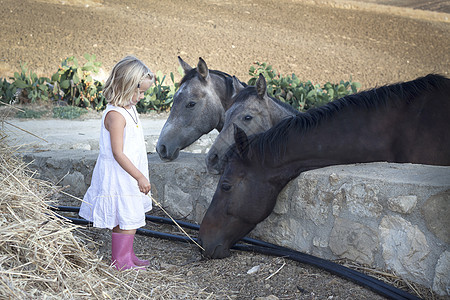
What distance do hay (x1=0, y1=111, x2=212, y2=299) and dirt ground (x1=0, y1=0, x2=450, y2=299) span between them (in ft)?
35.4

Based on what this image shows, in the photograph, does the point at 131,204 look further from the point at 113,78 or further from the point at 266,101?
the point at 266,101

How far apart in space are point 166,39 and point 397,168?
13.7 meters

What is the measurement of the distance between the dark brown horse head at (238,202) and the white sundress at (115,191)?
1.39 feet

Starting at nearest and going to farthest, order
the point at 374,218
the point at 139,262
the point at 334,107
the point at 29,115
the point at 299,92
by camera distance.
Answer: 1. the point at 374,218
2. the point at 139,262
3. the point at 334,107
4. the point at 299,92
5. the point at 29,115

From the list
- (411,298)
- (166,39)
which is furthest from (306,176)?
(166,39)

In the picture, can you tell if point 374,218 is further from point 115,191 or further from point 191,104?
point 191,104

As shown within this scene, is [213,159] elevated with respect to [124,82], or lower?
lower

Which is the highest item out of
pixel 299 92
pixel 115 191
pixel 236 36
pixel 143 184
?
pixel 236 36

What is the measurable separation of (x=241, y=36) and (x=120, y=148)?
14.4 metres

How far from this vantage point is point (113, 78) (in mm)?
2482

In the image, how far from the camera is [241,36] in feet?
52.9

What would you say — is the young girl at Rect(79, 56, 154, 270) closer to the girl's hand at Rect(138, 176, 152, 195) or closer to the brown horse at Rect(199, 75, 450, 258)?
the girl's hand at Rect(138, 176, 152, 195)

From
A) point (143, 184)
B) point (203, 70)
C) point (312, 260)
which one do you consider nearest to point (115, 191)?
point (143, 184)

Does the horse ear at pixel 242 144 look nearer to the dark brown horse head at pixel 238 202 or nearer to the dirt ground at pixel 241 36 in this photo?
the dark brown horse head at pixel 238 202
